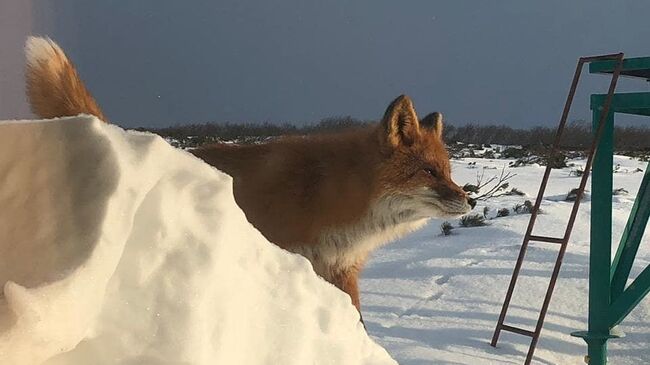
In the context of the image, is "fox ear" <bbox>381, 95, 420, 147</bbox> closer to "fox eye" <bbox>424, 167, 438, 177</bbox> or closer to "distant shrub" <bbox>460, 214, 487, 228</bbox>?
"fox eye" <bbox>424, 167, 438, 177</bbox>

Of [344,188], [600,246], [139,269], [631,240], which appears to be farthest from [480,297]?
[139,269]

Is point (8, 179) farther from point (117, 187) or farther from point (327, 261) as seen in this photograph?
point (327, 261)

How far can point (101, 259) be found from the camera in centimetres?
54

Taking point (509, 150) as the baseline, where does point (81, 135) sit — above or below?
above

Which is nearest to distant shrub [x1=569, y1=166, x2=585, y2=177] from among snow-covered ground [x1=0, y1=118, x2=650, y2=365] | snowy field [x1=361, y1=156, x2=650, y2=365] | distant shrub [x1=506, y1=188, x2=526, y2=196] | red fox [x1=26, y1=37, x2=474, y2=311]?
distant shrub [x1=506, y1=188, x2=526, y2=196]

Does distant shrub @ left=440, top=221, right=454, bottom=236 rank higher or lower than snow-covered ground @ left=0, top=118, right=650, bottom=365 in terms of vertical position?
lower

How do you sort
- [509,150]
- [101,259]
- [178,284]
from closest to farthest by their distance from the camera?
[101,259], [178,284], [509,150]

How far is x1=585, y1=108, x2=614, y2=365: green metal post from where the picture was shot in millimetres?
4801

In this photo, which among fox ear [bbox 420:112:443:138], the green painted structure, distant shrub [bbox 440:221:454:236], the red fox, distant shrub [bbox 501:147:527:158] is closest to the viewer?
the red fox

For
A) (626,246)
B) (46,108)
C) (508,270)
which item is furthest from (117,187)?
(508,270)

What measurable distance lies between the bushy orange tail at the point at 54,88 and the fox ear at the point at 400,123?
172cm

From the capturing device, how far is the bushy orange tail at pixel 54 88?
1742 millimetres

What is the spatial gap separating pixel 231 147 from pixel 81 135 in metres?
2.69

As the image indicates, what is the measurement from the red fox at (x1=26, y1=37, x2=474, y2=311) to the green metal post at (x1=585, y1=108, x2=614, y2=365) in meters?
2.10
